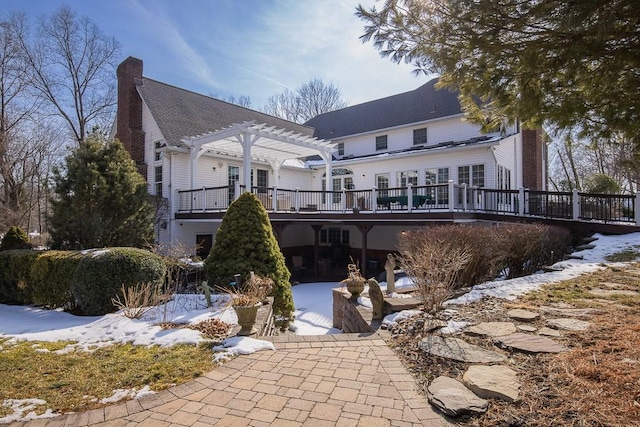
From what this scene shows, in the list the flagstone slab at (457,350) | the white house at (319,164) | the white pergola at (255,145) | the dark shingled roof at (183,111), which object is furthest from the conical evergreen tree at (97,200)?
the flagstone slab at (457,350)

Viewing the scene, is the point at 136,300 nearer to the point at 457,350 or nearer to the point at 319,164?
the point at 457,350

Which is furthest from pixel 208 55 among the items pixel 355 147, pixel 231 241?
pixel 355 147

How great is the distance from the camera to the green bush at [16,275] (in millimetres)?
7599

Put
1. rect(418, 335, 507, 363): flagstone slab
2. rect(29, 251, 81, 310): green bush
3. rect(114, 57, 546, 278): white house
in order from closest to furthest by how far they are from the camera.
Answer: rect(418, 335, 507, 363): flagstone slab, rect(29, 251, 81, 310): green bush, rect(114, 57, 546, 278): white house

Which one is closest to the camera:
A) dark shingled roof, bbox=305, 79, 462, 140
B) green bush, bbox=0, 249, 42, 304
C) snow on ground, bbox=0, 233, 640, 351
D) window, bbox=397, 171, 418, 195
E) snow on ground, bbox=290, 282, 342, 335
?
snow on ground, bbox=0, 233, 640, 351

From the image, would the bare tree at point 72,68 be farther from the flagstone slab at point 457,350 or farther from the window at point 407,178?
the flagstone slab at point 457,350

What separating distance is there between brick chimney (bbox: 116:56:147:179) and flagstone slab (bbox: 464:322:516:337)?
1651 cm

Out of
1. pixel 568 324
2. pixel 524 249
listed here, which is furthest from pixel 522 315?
pixel 524 249

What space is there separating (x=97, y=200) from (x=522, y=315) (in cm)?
981

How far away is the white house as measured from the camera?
14.4 metres

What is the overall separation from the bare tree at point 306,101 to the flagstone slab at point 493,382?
35.2 m

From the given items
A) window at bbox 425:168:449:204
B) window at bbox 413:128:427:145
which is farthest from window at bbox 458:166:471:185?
window at bbox 413:128:427:145

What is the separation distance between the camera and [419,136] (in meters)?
19.3

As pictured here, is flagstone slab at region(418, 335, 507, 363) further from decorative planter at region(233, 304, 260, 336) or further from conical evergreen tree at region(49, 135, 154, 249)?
conical evergreen tree at region(49, 135, 154, 249)
